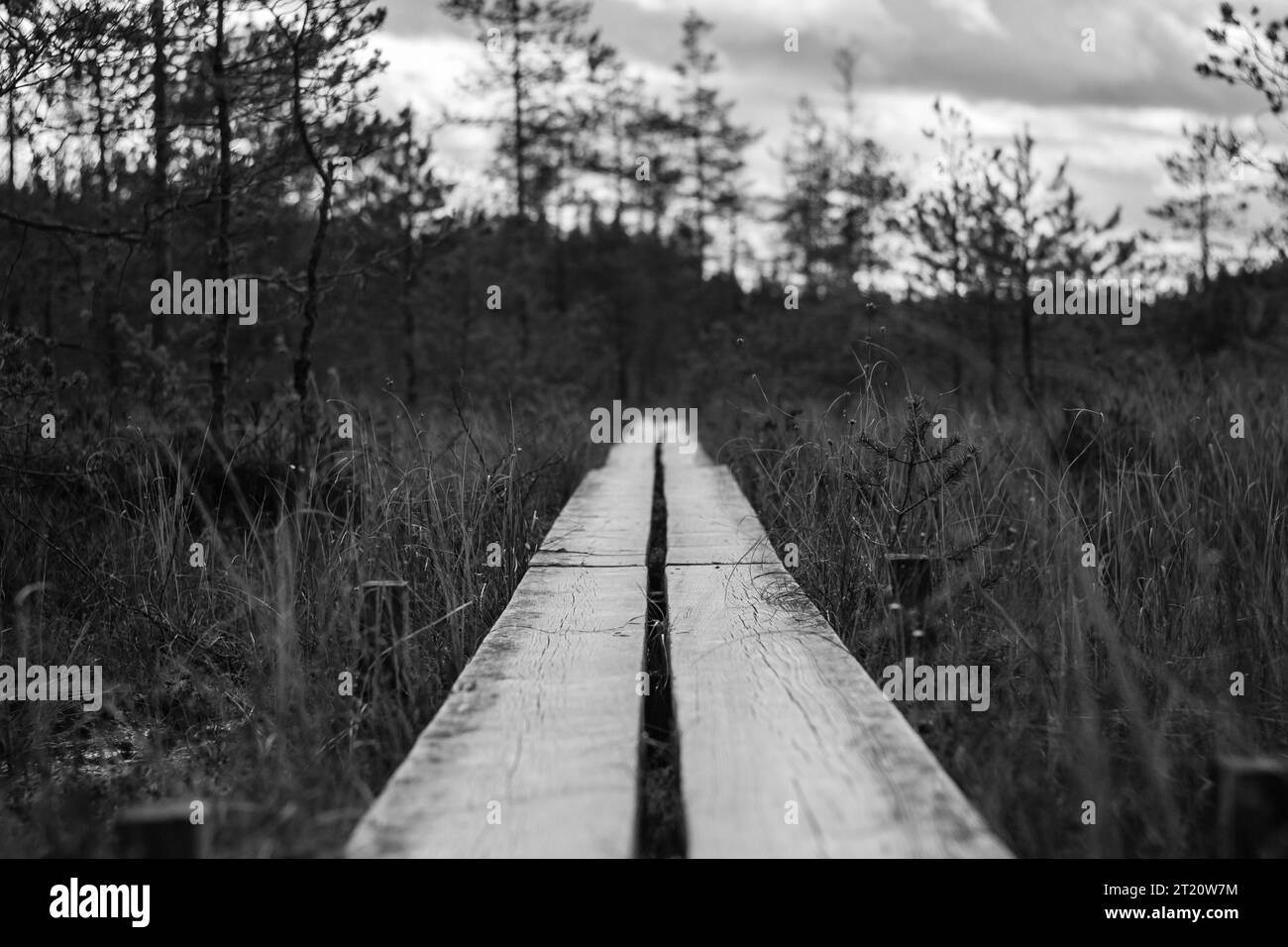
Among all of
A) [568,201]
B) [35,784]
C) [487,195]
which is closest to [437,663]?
[35,784]

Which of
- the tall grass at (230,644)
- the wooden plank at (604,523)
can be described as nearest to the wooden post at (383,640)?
the tall grass at (230,644)

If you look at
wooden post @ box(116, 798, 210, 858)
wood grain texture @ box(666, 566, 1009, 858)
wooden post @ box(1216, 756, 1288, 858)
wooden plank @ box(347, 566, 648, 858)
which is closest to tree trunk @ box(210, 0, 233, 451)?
wooden plank @ box(347, 566, 648, 858)

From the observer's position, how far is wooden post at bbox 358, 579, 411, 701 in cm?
260

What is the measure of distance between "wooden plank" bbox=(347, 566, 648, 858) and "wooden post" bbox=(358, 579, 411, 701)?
22cm

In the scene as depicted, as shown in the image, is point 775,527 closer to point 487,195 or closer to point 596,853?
point 596,853

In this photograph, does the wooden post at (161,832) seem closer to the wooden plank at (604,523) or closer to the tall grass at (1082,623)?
Answer: the tall grass at (1082,623)

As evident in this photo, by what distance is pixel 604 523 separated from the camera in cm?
484

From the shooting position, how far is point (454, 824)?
162 cm

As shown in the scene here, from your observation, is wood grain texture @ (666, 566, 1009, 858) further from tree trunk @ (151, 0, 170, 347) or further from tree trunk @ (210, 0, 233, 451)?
tree trunk @ (210, 0, 233, 451)

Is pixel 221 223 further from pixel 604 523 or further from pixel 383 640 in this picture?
pixel 383 640

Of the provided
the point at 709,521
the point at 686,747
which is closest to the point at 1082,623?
the point at 686,747

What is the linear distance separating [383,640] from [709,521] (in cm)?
235

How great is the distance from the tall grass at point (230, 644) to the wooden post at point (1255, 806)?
1.33 m
